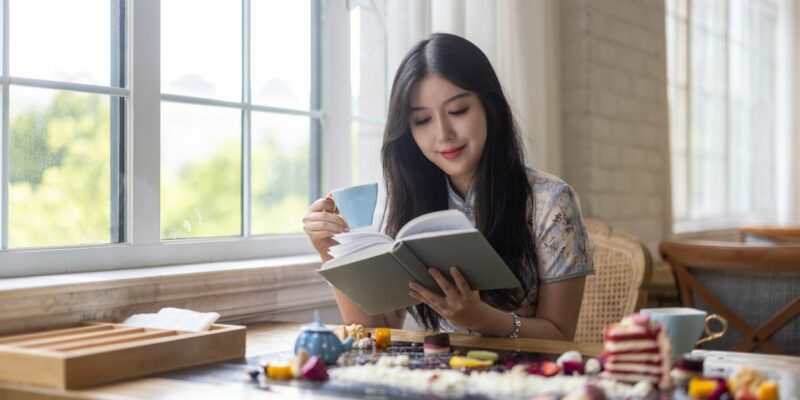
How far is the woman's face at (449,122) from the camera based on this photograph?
201 centimetres

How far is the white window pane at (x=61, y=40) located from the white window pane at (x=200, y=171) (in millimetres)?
228

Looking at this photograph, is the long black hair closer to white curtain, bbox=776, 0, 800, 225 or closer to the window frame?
the window frame

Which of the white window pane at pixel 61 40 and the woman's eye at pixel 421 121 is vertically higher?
the white window pane at pixel 61 40

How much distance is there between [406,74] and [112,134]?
0.68 m

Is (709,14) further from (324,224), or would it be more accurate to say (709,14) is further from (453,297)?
→ (453,297)

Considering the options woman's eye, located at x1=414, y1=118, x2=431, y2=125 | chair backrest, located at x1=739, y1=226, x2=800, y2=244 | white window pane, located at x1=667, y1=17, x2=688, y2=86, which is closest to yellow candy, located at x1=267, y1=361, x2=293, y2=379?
woman's eye, located at x1=414, y1=118, x2=431, y2=125

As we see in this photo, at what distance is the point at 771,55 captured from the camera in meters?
6.68

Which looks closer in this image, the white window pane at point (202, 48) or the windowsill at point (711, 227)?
the white window pane at point (202, 48)

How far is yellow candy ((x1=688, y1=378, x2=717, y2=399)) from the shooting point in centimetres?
115

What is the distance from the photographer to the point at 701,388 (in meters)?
1.16

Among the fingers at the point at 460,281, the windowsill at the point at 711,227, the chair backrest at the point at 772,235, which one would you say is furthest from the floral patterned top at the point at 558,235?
the windowsill at the point at 711,227

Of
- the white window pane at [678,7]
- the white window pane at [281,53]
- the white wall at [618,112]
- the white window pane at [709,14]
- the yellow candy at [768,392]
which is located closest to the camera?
the yellow candy at [768,392]

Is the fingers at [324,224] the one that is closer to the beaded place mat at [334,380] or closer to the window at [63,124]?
the beaded place mat at [334,380]

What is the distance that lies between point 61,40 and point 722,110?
4.75 meters
